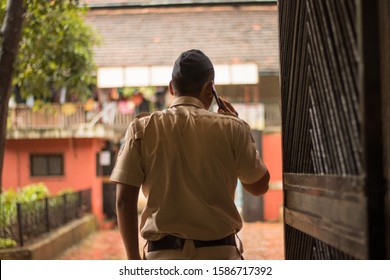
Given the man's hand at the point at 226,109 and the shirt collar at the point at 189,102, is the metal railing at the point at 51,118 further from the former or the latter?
the shirt collar at the point at 189,102

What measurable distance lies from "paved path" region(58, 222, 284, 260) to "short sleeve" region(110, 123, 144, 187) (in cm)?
786

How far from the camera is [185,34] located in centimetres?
1703

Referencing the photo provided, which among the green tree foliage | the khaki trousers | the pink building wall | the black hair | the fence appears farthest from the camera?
the pink building wall

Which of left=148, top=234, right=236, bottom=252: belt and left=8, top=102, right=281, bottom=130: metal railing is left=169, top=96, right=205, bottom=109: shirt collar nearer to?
left=148, top=234, right=236, bottom=252: belt

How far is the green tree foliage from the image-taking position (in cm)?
768

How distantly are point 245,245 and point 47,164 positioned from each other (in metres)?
6.19

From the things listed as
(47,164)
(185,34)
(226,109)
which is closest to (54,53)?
(226,109)

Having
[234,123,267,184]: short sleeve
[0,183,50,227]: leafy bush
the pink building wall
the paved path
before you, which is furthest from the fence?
[234,123,267,184]: short sleeve

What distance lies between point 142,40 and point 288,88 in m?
14.3

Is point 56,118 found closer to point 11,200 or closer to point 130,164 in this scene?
point 11,200

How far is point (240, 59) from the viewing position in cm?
1563

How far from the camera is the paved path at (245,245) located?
10.9 metres

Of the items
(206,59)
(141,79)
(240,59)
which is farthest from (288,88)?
(240,59)
